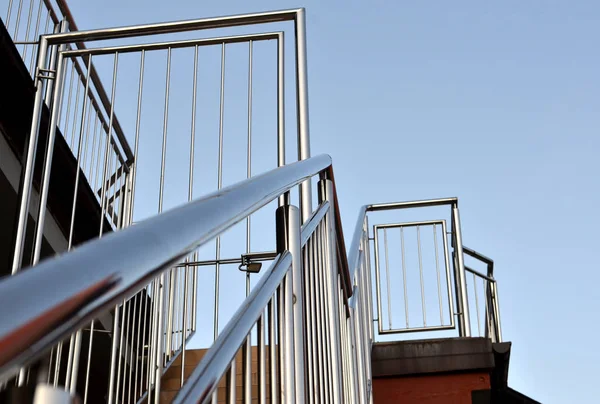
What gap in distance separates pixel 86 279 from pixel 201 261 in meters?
3.82

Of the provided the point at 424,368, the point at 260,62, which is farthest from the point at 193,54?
the point at 424,368

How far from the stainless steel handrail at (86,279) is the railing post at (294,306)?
0.60 metres

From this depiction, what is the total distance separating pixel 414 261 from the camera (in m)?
6.53

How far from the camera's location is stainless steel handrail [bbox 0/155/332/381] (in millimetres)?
457

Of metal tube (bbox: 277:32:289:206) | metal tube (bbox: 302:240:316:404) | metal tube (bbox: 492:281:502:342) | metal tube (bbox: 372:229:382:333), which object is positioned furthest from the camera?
metal tube (bbox: 492:281:502:342)

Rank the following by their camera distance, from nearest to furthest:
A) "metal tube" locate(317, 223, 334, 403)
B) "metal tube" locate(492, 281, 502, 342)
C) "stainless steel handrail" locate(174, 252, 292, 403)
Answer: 1. "stainless steel handrail" locate(174, 252, 292, 403)
2. "metal tube" locate(317, 223, 334, 403)
3. "metal tube" locate(492, 281, 502, 342)

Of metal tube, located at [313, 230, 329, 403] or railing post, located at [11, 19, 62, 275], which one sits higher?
railing post, located at [11, 19, 62, 275]

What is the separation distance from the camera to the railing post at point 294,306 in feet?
4.74

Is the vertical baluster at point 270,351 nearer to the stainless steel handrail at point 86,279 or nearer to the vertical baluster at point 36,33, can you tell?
the stainless steel handrail at point 86,279

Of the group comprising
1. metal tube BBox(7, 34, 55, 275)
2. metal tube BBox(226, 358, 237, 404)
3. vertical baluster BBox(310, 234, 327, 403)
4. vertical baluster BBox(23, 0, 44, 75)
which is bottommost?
metal tube BBox(226, 358, 237, 404)

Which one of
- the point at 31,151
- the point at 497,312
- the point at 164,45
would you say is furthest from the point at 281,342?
the point at 497,312

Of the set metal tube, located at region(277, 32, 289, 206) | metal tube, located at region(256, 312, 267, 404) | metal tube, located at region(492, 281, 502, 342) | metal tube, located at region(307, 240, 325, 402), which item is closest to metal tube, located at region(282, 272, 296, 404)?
metal tube, located at region(256, 312, 267, 404)

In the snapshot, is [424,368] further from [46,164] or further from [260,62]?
[46,164]

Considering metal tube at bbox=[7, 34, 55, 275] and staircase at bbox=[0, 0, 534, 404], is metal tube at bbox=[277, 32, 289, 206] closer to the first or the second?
staircase at bbox=[0, 0, 534, 404]
